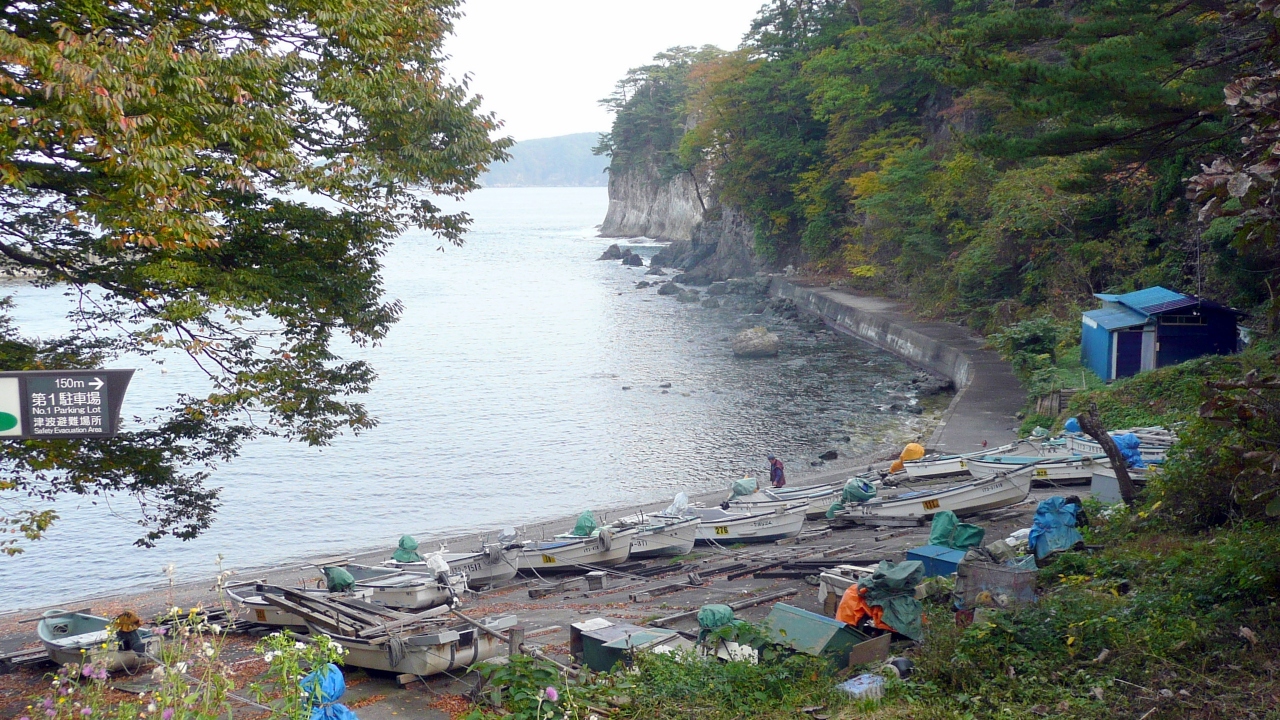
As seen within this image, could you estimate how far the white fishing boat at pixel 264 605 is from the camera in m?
12.2

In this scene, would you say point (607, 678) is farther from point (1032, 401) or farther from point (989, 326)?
point (989, 326)

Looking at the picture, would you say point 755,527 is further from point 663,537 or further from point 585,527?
point 585,527

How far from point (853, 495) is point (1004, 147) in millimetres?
7644

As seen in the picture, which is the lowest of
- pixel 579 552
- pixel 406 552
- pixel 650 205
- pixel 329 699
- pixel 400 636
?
pixel 579 552

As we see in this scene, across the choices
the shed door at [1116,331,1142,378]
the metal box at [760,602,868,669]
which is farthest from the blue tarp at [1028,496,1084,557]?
the shed door at [1116,331,1142,378]

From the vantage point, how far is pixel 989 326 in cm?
3778

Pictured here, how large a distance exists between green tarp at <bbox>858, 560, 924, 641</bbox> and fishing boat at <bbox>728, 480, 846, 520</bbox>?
922cm

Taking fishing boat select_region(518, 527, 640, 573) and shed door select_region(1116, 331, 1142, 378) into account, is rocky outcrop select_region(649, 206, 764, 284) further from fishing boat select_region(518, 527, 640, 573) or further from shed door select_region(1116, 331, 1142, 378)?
fishing boat select_region(518, 527, 640, 573)

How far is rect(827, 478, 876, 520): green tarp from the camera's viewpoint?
60.7 ft

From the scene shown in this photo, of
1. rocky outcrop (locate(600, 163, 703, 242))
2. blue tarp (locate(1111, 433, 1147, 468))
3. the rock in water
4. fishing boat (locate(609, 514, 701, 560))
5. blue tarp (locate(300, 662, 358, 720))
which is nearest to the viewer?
blue tarp (locate(300, 662, 358, 720))

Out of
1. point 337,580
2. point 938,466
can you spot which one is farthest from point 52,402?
point 938,466

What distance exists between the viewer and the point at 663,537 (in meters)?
17.9

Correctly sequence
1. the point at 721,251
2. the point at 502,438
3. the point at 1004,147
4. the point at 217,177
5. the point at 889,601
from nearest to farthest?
1. the point at 889,601
2. the point at 217,177
3. the point at 1004,147
4. the point at 502,438
5. the point at 721,251

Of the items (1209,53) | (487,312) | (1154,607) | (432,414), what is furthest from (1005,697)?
(487,312)
